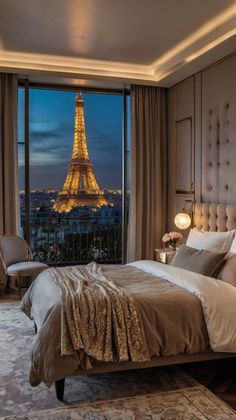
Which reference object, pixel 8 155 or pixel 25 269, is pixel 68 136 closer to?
pixel 8 155

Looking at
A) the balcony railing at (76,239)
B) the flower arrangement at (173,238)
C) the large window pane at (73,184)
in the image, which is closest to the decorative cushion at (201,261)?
the flower arrangement at (173,238)

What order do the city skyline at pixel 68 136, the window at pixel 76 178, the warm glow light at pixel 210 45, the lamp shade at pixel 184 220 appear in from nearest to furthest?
1. the warm glow light at pixel 210 45
2. the lamp shade at pixel 184 220
3. the window at pixel 76 178
4. the city skyline at pixel 68 136

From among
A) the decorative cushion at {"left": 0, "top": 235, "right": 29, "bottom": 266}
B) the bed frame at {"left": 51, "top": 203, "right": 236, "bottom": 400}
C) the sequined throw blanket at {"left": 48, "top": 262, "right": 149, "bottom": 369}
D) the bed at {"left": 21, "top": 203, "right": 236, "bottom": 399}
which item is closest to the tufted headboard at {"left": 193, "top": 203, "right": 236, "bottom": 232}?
the bed frame at {"left": 51, "top": 203, "right": 236, "bottom": 400}

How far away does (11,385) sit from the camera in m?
3.10

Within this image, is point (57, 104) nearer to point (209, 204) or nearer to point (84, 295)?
point (209, 204)

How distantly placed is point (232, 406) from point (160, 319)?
737 millimetres

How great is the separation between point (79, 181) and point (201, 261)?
15.2 feet

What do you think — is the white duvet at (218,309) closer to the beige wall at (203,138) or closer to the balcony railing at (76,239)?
the beige wall at (203,138)

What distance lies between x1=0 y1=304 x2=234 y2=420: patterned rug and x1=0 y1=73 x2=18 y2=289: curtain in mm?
2435

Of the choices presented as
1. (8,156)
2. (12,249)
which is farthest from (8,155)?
(12,249)

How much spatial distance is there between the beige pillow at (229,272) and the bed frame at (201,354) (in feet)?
2.11

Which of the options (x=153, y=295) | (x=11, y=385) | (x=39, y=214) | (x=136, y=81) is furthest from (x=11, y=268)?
(x=136, y=81)

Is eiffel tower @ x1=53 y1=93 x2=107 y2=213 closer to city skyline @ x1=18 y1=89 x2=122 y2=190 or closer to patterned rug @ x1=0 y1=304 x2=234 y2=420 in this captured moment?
city skyline @ x1=18 y1=89 x2=122 y2=190

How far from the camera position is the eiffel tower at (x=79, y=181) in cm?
754
